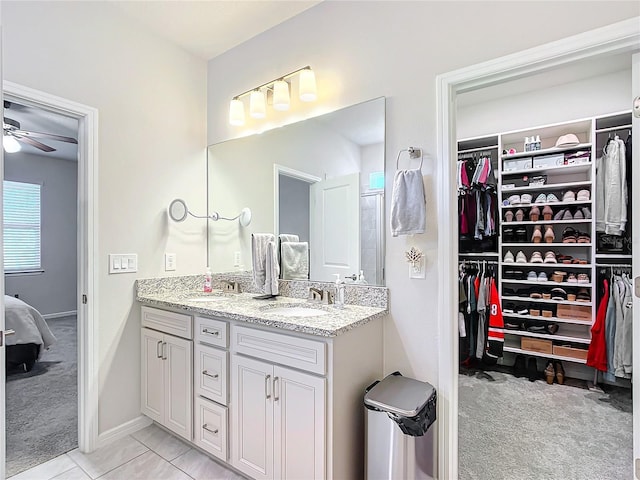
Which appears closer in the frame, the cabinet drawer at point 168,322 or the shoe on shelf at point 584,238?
the cabinet drawer at point 168,322

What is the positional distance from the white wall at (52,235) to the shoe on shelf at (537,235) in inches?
255

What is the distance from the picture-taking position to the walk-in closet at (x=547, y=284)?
2.48 metres

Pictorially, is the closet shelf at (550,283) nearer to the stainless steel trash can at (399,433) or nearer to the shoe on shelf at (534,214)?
the shoe on shelf at (534,214)

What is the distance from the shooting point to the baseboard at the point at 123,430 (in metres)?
2.14

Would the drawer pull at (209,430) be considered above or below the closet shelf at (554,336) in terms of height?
below

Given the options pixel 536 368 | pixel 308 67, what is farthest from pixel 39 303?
pixel 536 368

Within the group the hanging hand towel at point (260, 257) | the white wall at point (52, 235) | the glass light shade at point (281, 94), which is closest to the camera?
the glass light shade at point (281, 94)

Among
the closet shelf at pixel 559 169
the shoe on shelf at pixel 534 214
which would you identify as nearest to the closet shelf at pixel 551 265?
the shoe on shelf at pixel 534 214

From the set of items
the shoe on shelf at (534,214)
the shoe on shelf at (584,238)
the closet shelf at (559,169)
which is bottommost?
the shoe on shelf at (584,238)

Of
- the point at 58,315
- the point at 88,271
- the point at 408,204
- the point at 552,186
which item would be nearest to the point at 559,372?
the point at 552,186

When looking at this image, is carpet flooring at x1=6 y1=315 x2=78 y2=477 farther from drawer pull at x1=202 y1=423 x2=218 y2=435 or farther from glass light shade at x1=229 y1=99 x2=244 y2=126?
glass light shade at x1=229 y1=99 x2=244 y2=126

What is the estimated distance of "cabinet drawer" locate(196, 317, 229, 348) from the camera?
1.87 metres

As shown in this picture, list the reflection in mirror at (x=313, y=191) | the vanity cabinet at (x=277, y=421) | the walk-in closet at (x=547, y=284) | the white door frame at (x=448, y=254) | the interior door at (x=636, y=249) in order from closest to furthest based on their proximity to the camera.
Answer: the interior door at (x=636, y=249), the vanity cabinet at (x=277, y=421), the white door frame at (x=448, y=254), the reflection in mirror at (x=313, y=191), the walk-in closet at (x=547, y=284)

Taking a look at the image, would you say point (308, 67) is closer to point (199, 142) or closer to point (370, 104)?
point (370, 104)
